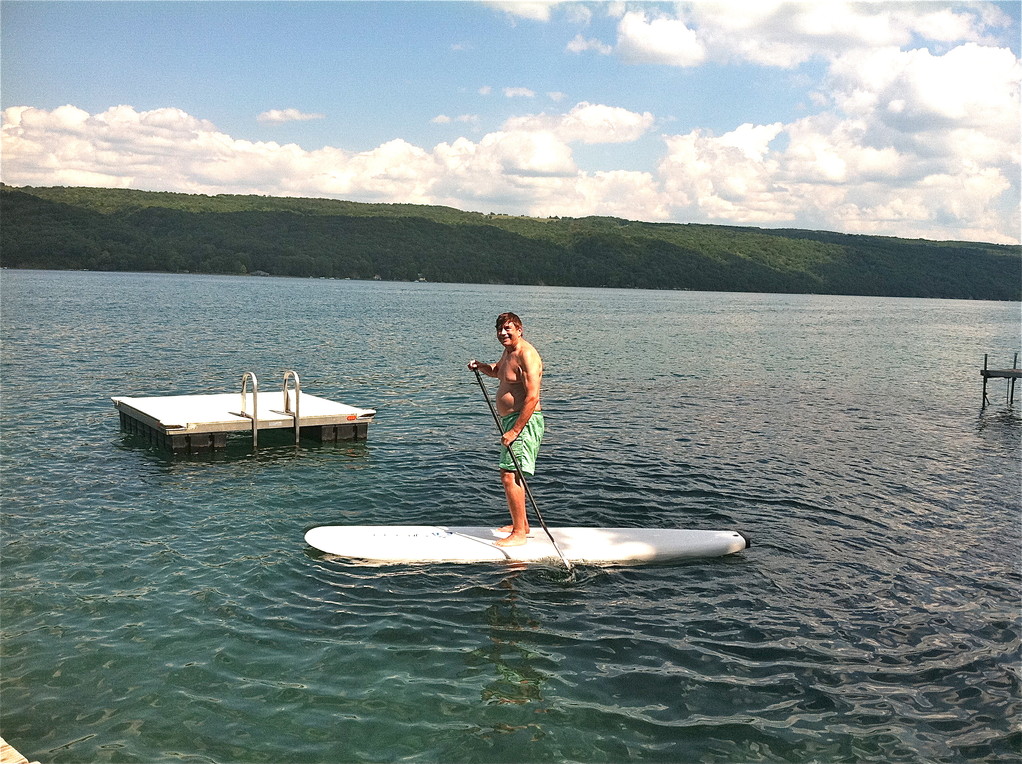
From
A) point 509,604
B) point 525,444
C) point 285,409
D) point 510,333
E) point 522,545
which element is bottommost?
point 509,604

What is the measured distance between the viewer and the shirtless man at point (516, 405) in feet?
32.9

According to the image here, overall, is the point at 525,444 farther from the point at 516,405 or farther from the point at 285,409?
the point at 285,409

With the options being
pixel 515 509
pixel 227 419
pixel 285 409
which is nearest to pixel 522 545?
pixel 515 509

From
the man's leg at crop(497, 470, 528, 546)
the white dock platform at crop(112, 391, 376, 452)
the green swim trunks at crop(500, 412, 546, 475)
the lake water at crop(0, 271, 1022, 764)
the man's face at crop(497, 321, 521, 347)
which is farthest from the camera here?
the white dock platform at crop(112, 391, 376, 452)

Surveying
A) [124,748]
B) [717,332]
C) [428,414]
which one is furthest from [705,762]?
[717,332]

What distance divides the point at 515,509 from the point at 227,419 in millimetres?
9302

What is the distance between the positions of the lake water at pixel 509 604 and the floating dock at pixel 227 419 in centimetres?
59

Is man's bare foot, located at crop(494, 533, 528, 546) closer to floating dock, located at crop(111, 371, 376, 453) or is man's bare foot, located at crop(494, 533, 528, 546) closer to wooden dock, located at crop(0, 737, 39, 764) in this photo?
wooden dock, located at crop(0, 737, 39, 764)

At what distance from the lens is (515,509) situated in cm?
1077

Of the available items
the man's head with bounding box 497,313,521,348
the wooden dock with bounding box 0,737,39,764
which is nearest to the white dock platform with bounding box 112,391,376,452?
the man's head with bounding box 497,313,521,348

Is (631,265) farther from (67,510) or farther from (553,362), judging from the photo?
Result: (67,510)

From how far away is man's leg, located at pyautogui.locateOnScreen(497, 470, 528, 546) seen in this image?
10609 mm

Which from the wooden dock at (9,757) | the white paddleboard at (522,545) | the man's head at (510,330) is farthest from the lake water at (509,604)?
the man's head at (510,330)

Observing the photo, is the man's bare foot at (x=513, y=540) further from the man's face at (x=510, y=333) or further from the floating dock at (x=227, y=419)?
the floating dock at (x=227, y=419)
